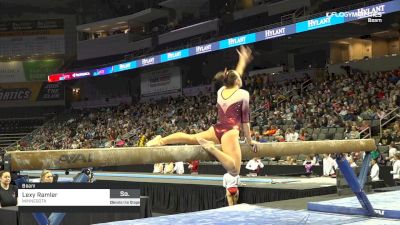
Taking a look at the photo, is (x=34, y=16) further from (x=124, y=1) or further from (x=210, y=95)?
(x=210, y=95)

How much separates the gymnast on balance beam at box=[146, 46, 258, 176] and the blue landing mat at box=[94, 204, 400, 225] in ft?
1.92

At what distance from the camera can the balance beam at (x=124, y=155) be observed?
11.4 ft

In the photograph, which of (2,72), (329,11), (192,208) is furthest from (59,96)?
(192,208)

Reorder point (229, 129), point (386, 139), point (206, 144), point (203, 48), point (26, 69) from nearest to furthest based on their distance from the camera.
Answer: point (206, 144) < point (229, 129) < point (386, 139) < point (203, 48) < point (26, 69)

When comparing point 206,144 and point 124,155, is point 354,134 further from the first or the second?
point 124,155

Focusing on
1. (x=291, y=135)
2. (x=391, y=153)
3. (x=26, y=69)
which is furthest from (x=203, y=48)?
(x=26, y=69)

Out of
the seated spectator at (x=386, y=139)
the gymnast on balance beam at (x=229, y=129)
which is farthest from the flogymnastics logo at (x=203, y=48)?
the gymnast on balance beam at (x=229, y=129)

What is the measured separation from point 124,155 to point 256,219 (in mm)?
1939

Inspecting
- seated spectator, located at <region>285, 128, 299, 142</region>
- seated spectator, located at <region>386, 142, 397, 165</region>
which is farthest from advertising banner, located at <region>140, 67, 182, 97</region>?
seated spectator, located at <region>386, 142, 397, 165</region>

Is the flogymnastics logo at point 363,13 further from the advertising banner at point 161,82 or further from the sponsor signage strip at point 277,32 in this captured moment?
the advertising banner at point 161,82

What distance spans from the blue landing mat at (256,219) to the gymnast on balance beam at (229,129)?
0.58m

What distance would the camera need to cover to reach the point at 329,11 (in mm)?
17734

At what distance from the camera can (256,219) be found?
17.4 feet
